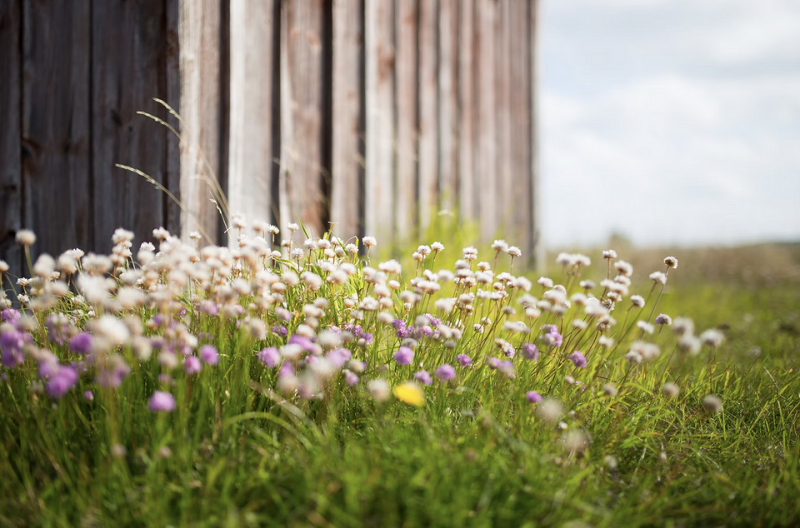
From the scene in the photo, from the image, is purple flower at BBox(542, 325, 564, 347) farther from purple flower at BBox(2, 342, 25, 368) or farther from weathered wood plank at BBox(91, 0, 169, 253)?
weathered wood plank at BBox(91, 0, 169, 253)

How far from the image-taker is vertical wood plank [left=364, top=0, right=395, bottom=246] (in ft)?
14.7

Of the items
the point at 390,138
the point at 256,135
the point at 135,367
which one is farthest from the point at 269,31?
the point at 135,367

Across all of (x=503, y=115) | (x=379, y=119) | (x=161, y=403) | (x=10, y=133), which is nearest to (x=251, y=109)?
(x=379, y=119)

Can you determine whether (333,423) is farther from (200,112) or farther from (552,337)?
(200,112)

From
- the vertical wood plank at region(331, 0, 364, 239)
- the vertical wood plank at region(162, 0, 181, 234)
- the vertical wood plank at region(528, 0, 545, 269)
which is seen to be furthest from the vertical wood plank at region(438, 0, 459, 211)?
the vertical wood plank at region(162, 0, 181, 234)

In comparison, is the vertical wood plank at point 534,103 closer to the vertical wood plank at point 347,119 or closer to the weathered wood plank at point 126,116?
the vertical wood plank at point 347,119

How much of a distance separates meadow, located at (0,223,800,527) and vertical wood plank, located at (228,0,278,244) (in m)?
1.04

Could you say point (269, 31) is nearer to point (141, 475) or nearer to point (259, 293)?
point (259, 293)

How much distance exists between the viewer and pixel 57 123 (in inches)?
141

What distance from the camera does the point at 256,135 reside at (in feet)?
11.8

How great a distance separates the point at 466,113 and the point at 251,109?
2730mm

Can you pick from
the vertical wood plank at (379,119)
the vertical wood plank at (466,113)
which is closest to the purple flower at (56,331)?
the vertical wood plank at (379,119)

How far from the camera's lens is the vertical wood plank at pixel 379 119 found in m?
4.47

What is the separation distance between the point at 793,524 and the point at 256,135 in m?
3.03
